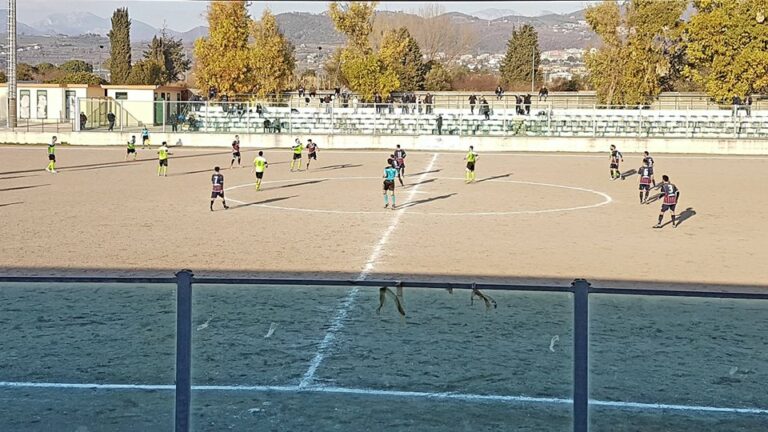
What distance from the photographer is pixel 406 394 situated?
9164 millimetres

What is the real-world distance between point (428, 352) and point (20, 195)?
21554mm

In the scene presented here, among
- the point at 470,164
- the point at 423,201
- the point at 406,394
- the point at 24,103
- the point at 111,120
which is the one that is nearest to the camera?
the point at 406,394

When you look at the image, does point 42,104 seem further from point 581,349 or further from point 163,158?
point 581,349

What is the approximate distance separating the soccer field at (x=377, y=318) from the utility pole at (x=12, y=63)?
99.9ft

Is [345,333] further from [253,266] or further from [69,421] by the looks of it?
[253,266]

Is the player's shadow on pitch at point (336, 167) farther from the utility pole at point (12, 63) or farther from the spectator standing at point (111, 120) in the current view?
the utility pole at point (12, 63)

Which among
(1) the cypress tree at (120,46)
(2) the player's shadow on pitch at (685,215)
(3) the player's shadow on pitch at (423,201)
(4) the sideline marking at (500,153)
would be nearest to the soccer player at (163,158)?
(3) the player's shadow on pitch at (423,201)

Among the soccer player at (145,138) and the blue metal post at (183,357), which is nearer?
the blue metal post at (183,357)

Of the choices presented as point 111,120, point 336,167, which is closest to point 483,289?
point 336,167

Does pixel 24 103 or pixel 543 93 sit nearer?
pixel 543 93

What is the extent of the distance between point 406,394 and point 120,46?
3313 inches

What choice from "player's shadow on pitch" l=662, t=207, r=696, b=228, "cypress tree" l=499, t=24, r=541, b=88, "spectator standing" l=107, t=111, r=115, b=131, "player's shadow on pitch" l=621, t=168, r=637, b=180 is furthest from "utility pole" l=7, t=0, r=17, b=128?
"cypress tree" l=499, t=24, r=541, b=88

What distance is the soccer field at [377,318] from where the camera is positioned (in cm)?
872

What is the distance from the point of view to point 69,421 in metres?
8.11
